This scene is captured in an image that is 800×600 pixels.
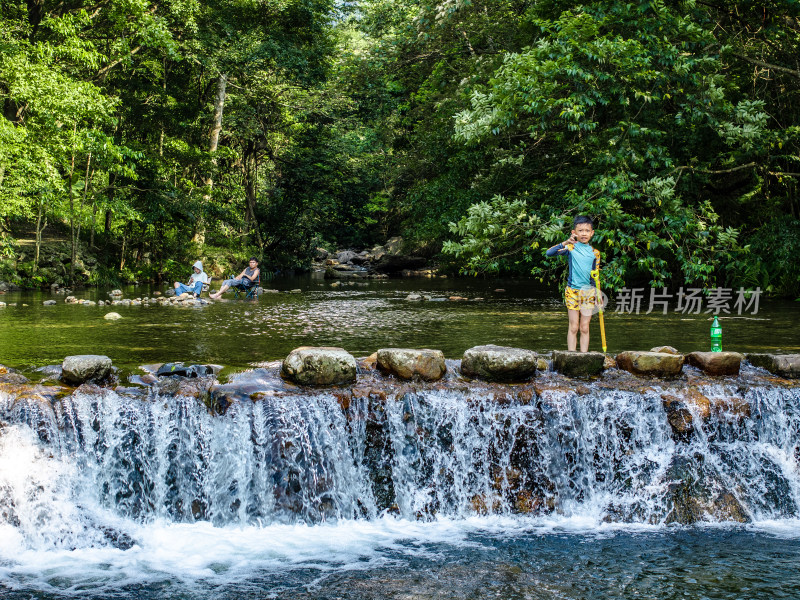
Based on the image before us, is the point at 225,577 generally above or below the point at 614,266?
below

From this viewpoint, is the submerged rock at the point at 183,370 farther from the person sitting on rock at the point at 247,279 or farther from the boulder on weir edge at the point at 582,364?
the person sitting on rock at the point at 247,279

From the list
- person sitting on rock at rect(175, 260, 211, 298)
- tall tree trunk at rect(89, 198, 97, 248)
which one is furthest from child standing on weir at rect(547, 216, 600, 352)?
tall tree trunk at rect(89, 198, 97, 248)

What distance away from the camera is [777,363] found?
7.42m

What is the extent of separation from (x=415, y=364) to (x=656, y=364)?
2637 mm

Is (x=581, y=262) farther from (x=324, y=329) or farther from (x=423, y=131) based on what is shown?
(x=423, y=131)

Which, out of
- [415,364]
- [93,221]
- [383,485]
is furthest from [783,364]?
[93,221]

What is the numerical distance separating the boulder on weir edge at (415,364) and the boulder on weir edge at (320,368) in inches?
17.4

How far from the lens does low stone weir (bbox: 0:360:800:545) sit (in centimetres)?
619

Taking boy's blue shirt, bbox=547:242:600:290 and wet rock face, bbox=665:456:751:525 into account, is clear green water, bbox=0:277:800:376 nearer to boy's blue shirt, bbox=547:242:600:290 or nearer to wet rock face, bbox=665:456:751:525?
boy's blue shirt, bbox=547:242:600:290

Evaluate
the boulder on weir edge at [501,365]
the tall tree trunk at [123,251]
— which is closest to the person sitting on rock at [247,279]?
the tall tree trunk at [123,251]

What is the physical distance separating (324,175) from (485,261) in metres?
22.3

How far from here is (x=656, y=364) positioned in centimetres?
729

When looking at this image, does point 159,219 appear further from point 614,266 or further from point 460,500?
point 460,500

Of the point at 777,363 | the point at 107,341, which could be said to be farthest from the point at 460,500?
the point at 107,341
